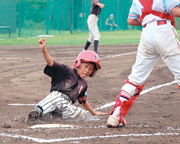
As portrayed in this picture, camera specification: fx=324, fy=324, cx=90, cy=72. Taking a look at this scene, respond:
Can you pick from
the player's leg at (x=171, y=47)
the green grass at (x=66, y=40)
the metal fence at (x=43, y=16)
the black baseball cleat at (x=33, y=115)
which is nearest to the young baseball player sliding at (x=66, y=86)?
the black baseball cleat at (x=33, y=115)

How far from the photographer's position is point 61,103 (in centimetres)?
464

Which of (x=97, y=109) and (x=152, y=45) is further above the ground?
(x=152, y=45)

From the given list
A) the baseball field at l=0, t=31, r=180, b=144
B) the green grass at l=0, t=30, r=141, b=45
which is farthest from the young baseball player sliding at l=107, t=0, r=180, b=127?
the green grass at l=0, t=30, r=141, b=45

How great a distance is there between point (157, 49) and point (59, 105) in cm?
160

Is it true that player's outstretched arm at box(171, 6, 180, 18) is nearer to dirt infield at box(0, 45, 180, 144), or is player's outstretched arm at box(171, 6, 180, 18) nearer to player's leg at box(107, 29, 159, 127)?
player's leg at box(107, 29, 159, 127)

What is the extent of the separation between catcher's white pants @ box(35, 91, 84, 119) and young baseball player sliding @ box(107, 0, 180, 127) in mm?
678

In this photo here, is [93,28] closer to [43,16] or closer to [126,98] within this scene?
[126,98]

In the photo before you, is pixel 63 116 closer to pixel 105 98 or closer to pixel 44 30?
pixel 105 98

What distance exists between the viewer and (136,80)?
14.0 ft

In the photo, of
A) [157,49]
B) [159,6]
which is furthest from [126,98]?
[159,6]

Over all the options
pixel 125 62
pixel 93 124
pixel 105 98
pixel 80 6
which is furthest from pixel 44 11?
pixel 93 124

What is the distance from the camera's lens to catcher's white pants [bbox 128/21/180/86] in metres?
4.03

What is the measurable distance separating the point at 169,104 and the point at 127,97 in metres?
1.70

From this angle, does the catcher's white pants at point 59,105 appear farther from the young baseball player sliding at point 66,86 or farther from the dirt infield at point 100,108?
the dirt infield at point 100,108
